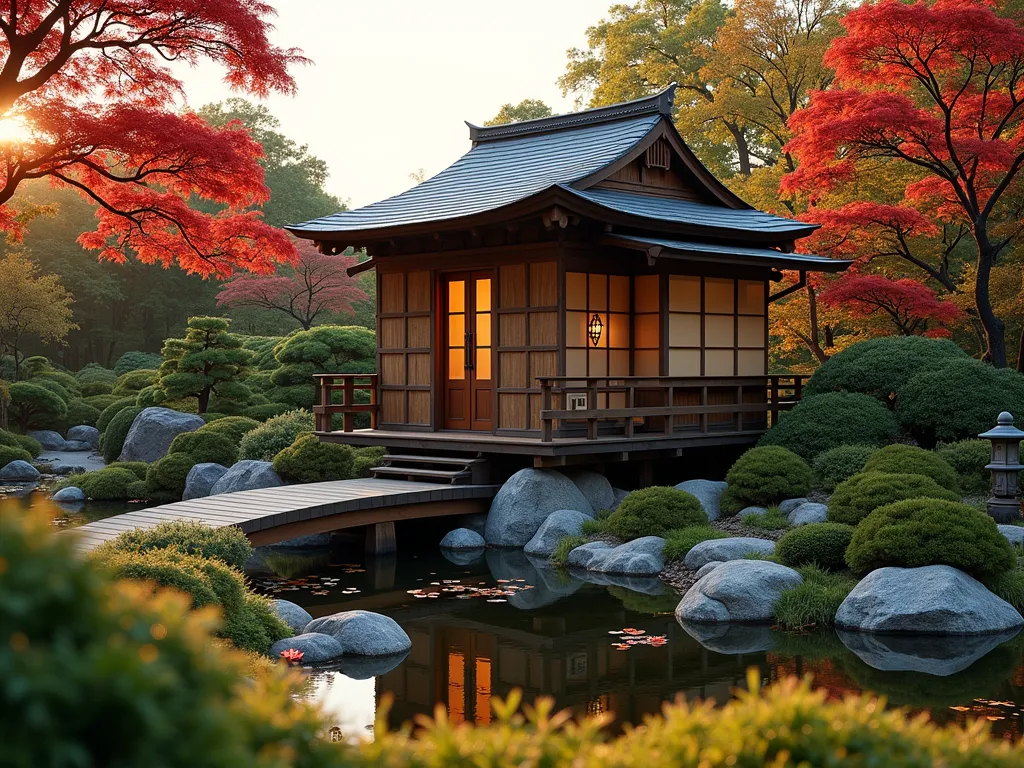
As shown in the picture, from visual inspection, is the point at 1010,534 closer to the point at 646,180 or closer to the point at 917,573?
the point at 917,573

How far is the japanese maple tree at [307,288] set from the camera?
33.0 metres

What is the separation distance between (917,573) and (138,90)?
10.7 meters

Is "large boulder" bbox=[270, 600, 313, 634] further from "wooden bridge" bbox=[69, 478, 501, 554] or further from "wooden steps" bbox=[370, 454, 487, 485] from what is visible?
"wooden steps" bbox=[370, 454, 487, 485]

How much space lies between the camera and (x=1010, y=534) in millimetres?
11258

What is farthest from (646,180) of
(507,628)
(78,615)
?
(78,615)

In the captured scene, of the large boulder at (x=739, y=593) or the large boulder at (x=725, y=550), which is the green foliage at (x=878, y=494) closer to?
the large boulder at (x=725, y=550)

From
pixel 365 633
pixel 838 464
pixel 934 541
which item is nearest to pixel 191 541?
pixel 365 633

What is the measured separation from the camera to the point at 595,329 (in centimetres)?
1579

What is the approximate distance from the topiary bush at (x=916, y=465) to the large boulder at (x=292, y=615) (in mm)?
6626

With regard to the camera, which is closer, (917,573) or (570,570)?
(917,573)

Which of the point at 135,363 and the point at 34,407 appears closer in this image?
the point at 34,407

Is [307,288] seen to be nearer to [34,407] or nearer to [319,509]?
[34,407]

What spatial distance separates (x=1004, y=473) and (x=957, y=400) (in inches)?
114

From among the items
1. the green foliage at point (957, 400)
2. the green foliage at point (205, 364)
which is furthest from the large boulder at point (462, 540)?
the green foliage at point (205, 364)
